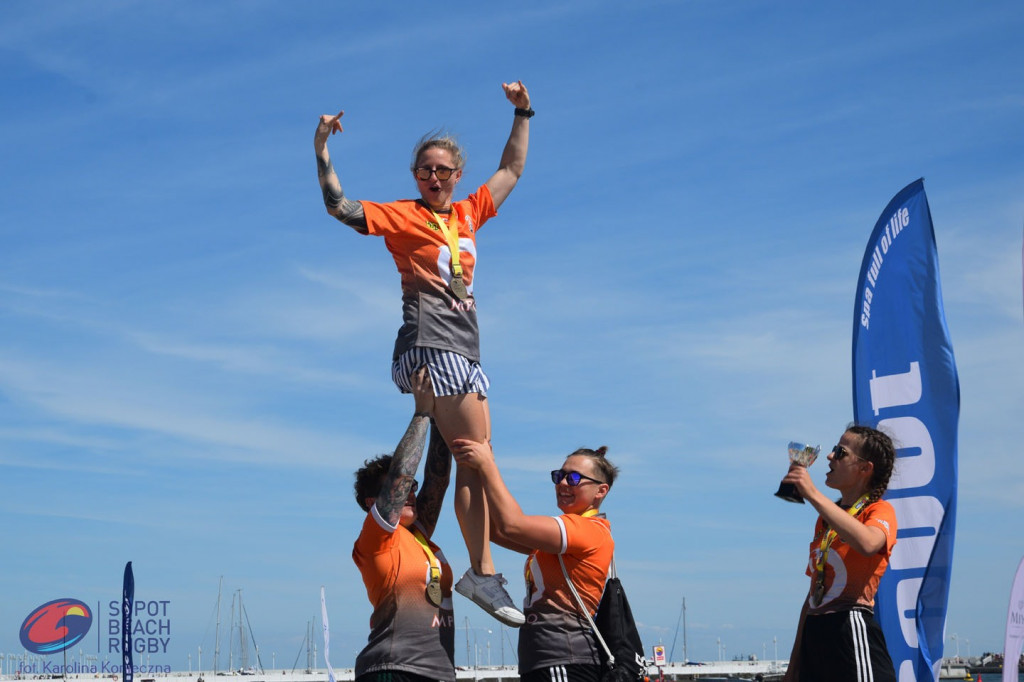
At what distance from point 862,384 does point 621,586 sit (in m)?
5.29

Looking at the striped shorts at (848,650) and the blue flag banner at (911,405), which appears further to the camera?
the blue flag banner at (911,405)

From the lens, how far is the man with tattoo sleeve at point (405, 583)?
5859 millimetres

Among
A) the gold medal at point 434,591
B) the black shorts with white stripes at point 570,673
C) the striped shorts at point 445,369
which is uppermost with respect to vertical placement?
the striped shorts at point 445,369

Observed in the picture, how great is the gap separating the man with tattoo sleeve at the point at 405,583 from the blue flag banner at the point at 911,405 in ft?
17.6

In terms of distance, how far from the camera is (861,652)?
6.28 m

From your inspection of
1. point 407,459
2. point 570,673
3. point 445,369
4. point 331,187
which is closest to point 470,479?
point 407,459

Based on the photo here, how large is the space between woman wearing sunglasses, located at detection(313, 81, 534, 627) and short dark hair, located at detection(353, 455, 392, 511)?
444mm

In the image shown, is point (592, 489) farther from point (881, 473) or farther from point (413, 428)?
point (881, 473)

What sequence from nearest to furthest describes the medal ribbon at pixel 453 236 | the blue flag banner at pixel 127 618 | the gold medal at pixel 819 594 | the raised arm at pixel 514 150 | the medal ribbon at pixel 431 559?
the medal ribbon at pixel 431 559 → the medal ribbon at pixel 453 236 → the gold medal at pixel 819 594 → the raised arm at pixel 514 150 → the blue flag banner at pixel 127 618

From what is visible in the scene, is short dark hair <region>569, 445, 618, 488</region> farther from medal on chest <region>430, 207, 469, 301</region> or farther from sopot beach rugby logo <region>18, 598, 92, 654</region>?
sopot beach rugby logo <region>18, 598, 92, 654</region>

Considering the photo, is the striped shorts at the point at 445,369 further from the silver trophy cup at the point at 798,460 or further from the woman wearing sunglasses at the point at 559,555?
the silver trophy cup at the point at 798,460

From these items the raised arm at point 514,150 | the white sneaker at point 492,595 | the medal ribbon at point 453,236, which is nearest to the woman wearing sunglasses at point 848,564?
the white sneaker at point 492,595

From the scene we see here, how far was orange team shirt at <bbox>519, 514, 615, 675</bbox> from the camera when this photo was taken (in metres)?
6.36

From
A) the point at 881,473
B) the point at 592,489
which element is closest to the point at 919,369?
the point at 881,473
